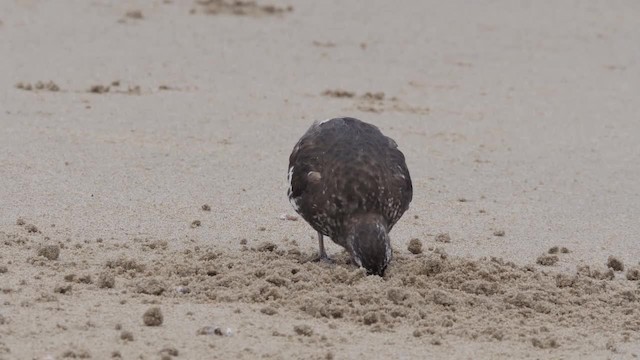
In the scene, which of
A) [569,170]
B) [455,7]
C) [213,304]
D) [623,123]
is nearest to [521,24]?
[455,7]

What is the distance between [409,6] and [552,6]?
95.8 inches

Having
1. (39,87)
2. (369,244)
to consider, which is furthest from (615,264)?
(39,87)

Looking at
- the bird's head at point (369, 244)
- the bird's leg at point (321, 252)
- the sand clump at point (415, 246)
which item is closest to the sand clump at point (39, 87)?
the bird's leg at point (321, 252)

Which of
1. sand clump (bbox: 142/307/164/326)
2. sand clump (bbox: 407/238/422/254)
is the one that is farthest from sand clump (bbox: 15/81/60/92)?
sand clump (bbox: 142/307/164/326)

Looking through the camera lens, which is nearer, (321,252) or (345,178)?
(345,178)

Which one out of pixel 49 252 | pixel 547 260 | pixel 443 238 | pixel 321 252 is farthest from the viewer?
pixel 443 238

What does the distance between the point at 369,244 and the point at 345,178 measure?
48cm

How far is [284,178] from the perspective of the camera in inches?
378

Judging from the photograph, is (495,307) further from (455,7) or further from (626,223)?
(455,7)

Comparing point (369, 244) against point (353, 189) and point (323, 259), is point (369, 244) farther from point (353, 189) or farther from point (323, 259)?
point (323, 259)

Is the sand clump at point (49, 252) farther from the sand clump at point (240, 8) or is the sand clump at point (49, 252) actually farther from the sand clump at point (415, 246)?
the sand clump at point (240, 8)

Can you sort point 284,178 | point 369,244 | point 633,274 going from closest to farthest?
point 369,244 → point 633,274 → point 284,178

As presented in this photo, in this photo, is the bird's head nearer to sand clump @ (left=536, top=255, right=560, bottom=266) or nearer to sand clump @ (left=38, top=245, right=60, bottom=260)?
sand clump @ (left=536, top=255, right=560, bottom=266)

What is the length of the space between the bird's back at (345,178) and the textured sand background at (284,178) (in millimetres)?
333
